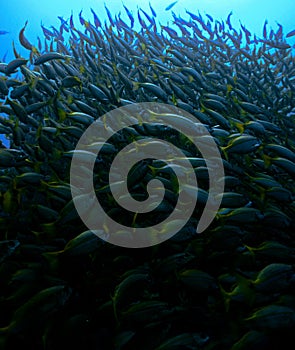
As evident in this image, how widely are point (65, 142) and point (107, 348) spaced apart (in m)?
1.97

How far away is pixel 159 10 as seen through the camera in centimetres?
3400

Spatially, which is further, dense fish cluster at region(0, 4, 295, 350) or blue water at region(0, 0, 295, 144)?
blue water at region(0, 0, 295, 144)

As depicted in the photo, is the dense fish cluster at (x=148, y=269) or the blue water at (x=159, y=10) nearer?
the dense fish cluster at (x=148, y=269)

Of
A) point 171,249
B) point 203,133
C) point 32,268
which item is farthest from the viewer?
point 203,133

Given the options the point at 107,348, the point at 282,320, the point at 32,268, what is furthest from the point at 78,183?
the point at 282,320

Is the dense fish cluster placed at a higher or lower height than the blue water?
lower

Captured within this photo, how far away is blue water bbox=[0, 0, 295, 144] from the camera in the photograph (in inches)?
1172

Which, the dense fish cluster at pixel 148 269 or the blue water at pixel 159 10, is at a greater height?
the blue water at pixel 159 10

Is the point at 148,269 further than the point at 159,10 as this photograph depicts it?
No

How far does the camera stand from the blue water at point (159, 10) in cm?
2977

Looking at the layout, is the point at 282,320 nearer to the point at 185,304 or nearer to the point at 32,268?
the point at 185,304

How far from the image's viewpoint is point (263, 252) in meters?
2.24

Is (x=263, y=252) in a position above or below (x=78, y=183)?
below

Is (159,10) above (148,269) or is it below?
above
